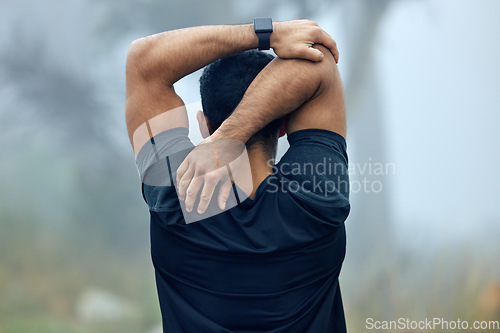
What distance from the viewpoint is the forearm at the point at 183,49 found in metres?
0.91

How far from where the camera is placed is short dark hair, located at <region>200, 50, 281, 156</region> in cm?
94

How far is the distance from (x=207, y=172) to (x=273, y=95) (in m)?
0.20

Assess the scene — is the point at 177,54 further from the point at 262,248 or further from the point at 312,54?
the point at 262,248

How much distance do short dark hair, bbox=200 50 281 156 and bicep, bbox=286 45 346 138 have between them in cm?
6

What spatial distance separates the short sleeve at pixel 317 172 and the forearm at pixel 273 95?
81 millimetres

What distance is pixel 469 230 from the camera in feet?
9.77

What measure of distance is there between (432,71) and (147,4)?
6.71ft

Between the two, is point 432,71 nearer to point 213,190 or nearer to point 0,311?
point 213,190

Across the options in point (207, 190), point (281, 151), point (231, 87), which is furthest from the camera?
point (281, 151)

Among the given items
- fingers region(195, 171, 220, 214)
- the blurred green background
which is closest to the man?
fingers region(195, 171, 220, 214)

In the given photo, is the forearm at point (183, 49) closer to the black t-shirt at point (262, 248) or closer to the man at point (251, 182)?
the man at point (251, 182)

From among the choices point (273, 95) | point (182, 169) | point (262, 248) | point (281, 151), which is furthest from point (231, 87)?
point (281, 151)

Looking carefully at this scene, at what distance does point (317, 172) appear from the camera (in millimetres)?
856

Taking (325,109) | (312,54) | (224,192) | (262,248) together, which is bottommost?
(262,248)
